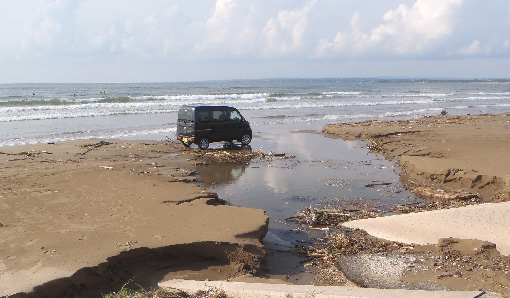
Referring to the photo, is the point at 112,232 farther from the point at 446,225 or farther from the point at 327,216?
the point at 446,225

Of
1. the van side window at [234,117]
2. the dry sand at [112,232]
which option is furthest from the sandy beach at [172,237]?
the van side window at [234,117]

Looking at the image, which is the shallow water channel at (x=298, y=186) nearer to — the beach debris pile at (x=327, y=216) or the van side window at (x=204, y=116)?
the beach debris pile at (x=327, y=216)

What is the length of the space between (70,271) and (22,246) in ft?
4.55

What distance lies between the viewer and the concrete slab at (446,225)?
776cm

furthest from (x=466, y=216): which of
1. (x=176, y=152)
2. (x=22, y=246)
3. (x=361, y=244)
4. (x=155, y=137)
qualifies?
(x=155, y=137)

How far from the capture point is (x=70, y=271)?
579 centimetres

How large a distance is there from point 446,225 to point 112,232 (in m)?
6.11

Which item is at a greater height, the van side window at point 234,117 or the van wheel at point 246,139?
the van side window at point 234,117

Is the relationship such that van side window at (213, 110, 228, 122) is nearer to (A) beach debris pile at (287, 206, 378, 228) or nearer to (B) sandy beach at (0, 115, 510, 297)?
(B) sandy beach at (0, 115, 510, 297)

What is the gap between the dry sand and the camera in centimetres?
595

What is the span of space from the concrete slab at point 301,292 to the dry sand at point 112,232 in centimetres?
77

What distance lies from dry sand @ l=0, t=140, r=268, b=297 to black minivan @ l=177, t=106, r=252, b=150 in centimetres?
584

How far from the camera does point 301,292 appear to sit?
16.8ft

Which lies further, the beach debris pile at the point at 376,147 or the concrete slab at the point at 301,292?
the beach debris pile at the point at 376,147
